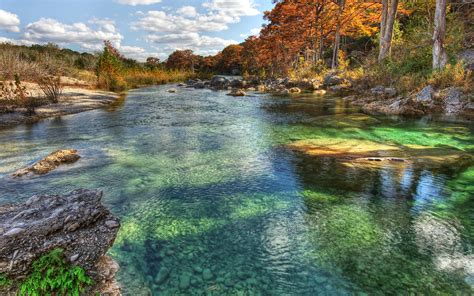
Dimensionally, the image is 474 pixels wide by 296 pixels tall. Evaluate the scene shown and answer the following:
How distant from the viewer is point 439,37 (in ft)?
41.5

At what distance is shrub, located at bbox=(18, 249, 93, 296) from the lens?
8.45ft

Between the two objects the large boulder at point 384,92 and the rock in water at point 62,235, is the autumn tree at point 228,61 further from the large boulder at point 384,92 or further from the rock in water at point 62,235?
the rock in water at point 62,235

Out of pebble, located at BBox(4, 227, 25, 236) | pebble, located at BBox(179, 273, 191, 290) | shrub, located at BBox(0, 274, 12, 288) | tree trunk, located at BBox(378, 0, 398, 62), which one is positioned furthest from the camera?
tree trunk, located at BBox(378, 0, 398, 62)

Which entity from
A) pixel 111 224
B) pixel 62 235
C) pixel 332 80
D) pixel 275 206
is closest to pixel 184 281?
pixel 111 224

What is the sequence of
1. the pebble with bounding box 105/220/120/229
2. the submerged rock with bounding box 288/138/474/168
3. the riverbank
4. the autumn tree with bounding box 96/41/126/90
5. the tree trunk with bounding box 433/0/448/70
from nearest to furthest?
1. the pebble with bounding box 105/220/120/229
2. the submerged rock with bounding box 288/138/474/168
3. the riverbank
4. the tree trunk with bounding box 433/0/448/70
5. the autumn tree with bounding box 96/41/126/90

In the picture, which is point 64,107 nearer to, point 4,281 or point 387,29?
point 4,281

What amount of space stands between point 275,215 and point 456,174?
382cm

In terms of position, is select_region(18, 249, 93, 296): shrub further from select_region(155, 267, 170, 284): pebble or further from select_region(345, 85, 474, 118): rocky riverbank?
select_region(345, 85, 474, 118): rocky riverbank

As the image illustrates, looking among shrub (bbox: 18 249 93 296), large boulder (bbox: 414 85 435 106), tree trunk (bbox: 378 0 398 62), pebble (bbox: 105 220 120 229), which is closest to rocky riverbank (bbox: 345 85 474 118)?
large boulder (bbox: 414 85 435 106)

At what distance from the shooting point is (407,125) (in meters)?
10.3

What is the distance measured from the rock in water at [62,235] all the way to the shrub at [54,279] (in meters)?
0.08

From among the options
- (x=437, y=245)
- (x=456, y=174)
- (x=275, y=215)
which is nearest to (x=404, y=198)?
(x=437, y=245)

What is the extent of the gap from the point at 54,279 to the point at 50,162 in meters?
4.44

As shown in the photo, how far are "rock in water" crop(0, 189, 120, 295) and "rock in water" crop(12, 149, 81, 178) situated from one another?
2.51 metres
